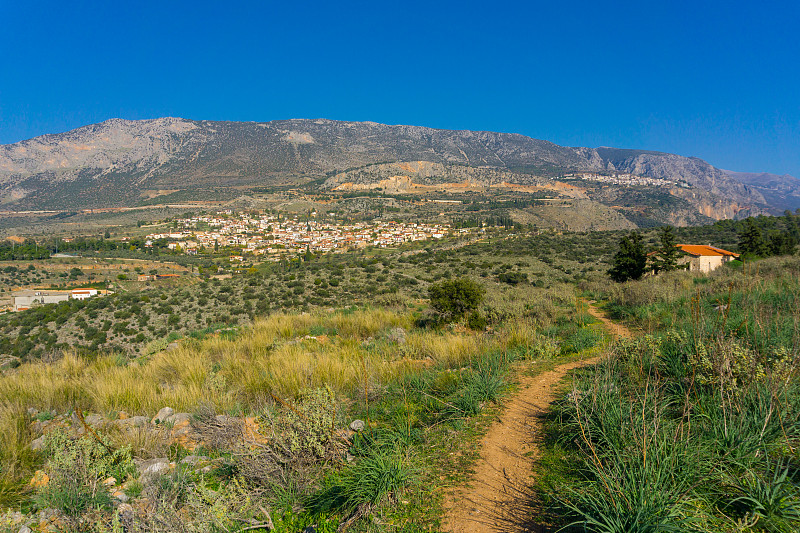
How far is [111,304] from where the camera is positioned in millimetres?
22844

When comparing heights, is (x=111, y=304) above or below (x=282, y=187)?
below

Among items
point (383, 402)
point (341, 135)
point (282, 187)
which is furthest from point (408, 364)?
point (341, 135)

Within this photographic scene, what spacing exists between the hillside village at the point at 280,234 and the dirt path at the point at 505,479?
58244 mm

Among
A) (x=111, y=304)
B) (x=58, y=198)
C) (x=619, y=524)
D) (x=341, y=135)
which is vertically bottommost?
(x=111, y=304)

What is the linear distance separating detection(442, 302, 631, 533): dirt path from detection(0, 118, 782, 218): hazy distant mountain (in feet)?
475

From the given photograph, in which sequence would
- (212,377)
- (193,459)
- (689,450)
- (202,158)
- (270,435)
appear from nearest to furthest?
(689,450) < (270,435) < (193,459) < (212,377) < (202,158)

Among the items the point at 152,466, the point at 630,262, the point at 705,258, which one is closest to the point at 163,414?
the point at 152,466

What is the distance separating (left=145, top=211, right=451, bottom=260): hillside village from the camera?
6894 centimetres

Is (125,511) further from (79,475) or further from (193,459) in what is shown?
(193,459)

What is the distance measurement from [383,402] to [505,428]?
1.59 metres

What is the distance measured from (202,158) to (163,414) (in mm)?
174037

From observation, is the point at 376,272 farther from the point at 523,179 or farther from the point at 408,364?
the point at 523,179

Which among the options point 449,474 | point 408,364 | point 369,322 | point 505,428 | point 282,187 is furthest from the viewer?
point 282,187

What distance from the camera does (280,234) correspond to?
85000mm
